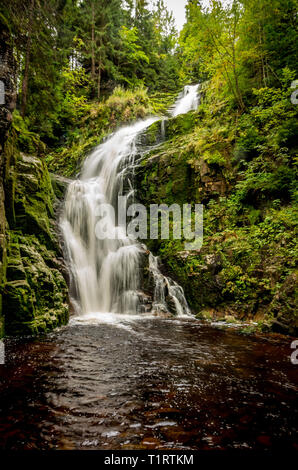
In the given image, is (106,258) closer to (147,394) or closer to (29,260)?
(29,260)

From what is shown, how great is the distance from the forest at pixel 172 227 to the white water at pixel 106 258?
1.8 inches

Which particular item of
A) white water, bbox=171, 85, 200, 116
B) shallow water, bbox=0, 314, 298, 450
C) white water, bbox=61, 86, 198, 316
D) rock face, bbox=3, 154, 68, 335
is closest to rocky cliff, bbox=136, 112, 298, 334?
white water, bbox=61, 86, 198, 316

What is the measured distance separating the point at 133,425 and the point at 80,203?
8.46m

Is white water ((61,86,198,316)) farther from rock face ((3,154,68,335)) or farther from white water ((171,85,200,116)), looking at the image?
white water ((171,85,200,116))

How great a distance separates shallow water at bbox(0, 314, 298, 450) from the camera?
5.85 feet

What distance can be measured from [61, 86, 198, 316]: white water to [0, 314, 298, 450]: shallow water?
2.74 m

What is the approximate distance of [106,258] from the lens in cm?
810

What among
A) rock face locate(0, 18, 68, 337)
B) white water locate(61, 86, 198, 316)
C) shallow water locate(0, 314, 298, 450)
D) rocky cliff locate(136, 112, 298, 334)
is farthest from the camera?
white water locate(61, 86, 198, 316)

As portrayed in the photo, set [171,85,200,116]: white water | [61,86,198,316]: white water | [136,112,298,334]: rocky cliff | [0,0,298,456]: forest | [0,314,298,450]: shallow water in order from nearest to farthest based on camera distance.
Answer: [0,314,298,450]: shallow water → [0,0,298,456]: forest → [136,112,298,334]: rocky cliff → [61,86,198,316]: white water → [171,85,200,116]: white water

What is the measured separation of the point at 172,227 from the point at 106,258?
2662 mm

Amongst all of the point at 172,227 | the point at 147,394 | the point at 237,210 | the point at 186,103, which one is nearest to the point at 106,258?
the point at 172,227

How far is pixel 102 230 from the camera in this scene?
912cm

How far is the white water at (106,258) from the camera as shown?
23.0 feet

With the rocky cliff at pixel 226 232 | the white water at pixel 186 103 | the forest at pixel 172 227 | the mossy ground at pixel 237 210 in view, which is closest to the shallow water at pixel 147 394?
the forest at pixel 172 227
